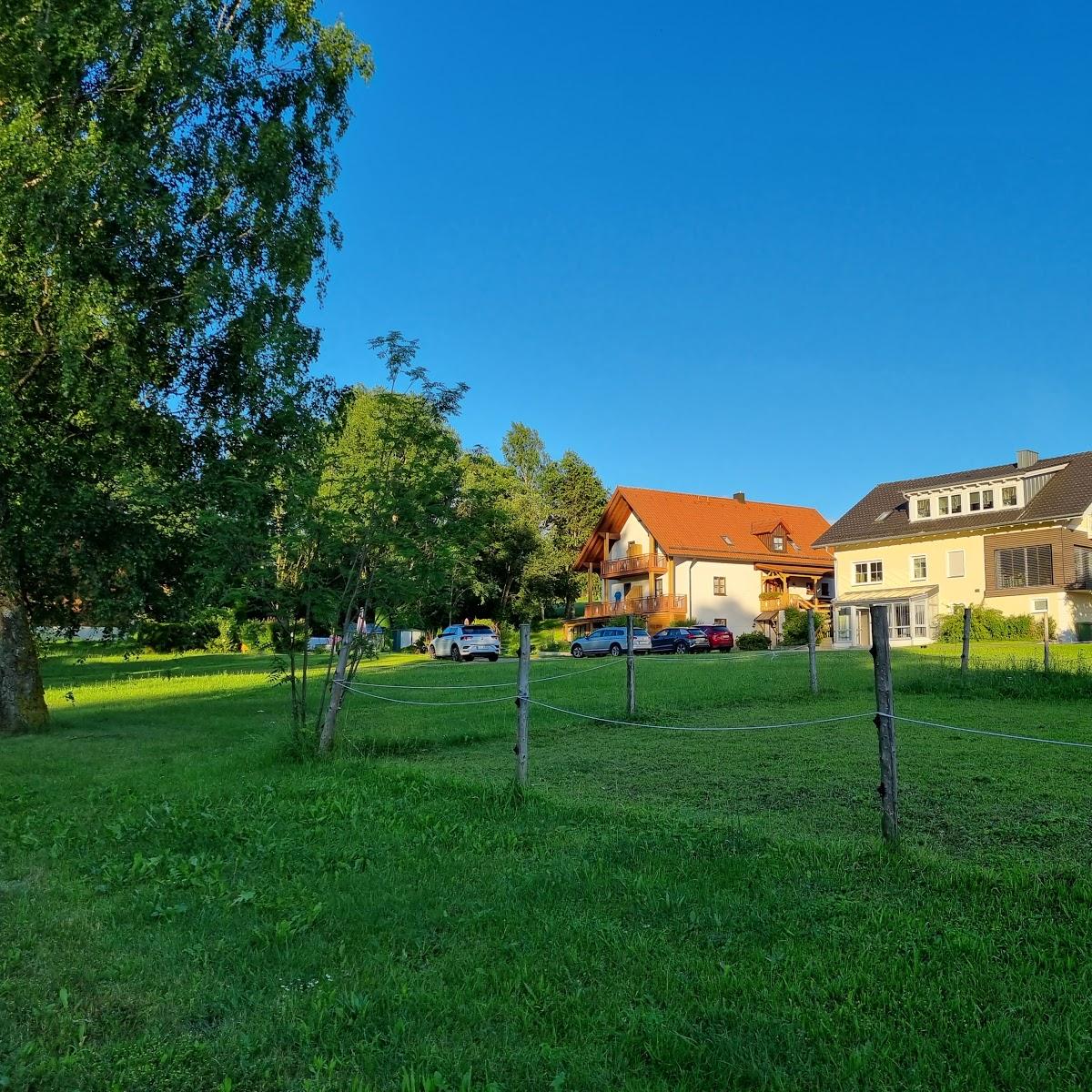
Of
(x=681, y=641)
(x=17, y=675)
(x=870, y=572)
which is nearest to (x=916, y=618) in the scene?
(x=870, y=572)

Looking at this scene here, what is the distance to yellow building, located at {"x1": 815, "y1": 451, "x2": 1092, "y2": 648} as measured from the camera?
3791cm

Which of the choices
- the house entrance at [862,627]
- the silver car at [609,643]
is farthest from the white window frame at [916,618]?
the silver car at [609,643]

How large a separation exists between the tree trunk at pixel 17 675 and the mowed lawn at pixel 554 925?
477 cm

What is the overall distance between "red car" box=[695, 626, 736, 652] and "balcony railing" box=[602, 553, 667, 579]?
958cm

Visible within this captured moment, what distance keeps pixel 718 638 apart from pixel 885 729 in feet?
114

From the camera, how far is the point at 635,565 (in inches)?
2031

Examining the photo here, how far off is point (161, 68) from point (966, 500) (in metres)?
38.8

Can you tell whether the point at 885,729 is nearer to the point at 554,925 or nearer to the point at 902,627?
the point at 554,925

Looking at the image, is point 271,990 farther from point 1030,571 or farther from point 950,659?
point 1030,571

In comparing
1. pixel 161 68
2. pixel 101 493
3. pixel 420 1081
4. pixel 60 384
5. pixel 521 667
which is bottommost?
pixel 420 1081

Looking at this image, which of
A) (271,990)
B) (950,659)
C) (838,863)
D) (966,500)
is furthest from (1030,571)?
(271,990)

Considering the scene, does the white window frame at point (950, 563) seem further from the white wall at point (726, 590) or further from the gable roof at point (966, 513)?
the white wall at point (726, 590)

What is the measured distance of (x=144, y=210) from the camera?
13.2 metres

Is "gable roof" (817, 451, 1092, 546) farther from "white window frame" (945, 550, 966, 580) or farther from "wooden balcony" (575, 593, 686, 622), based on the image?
"wooden balcony" (575, 593, 686, 622)
